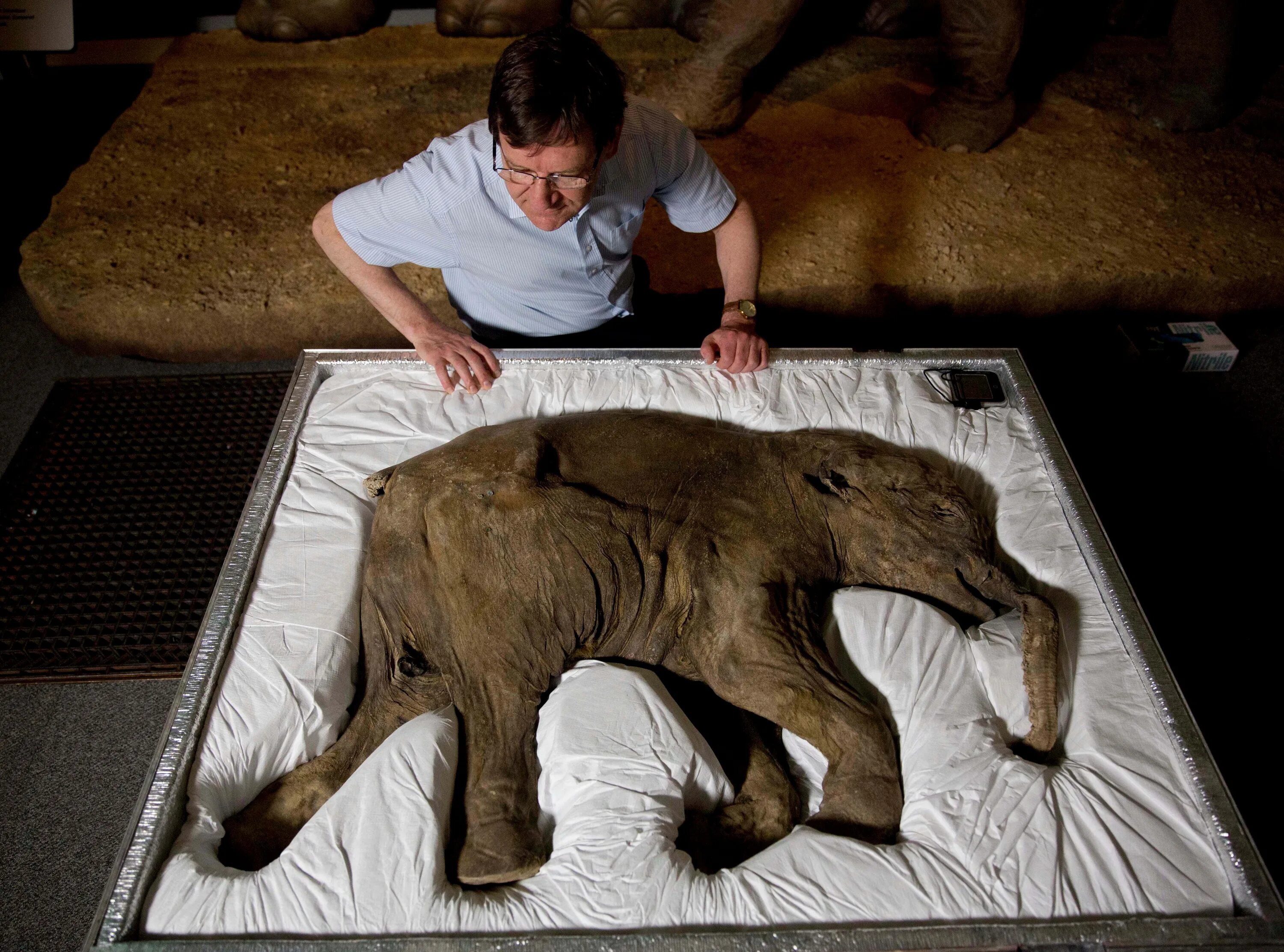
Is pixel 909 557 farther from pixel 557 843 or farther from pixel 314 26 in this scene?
pixel 314 26

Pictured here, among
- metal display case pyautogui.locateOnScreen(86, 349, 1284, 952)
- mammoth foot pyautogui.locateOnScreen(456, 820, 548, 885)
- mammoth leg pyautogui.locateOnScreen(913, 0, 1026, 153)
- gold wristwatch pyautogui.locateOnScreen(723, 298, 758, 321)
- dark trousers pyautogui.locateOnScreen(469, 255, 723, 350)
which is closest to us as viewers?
metal display case pyautogui.locateOnScreen(86, 349, 1284, 952)

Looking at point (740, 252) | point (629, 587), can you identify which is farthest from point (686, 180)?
point (629, 587)

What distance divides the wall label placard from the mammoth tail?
15.1 feet

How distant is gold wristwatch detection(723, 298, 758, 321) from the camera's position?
274 cm

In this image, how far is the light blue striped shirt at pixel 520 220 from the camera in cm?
229

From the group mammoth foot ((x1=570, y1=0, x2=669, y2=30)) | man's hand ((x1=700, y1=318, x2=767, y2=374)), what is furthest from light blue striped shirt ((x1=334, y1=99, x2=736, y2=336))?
mammoth foot ((x1=570, y1=0, x2=669, y2=30))

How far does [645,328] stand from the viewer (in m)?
2.98

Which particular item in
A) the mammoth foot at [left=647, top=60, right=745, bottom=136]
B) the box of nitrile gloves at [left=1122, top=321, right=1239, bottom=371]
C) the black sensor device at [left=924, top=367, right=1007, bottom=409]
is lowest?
the box of nitrile gloves at [left=1122, top=321, right=1239, bottom=371]

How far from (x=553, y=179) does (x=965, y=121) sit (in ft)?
9.32

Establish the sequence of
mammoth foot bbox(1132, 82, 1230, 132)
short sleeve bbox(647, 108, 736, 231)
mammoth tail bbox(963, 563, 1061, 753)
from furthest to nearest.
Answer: mammoth foot bbox(1132, 82, 1230, 132)
short sleeve bbox(647, 108, 736, 231)
mammoth tail bbox(963, 563, 1061, 753)

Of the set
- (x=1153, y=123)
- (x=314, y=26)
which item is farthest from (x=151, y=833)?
(x=1153, y=123)

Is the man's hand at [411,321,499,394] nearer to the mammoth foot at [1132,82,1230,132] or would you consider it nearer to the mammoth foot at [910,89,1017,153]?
the mammoth foot at [910,89,1017,153]

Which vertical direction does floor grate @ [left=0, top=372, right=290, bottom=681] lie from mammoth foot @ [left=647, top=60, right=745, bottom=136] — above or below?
below

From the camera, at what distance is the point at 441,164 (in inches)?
89.5
